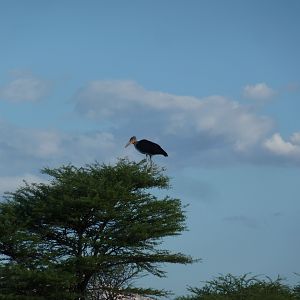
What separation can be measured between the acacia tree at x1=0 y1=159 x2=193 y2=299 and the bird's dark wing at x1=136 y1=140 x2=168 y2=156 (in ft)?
2.55

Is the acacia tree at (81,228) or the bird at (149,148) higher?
the bird at (149,148)

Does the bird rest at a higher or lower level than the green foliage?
higher

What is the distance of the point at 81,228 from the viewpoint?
88.2 ft

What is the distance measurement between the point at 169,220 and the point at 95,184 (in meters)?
3.27

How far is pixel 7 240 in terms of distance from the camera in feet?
84.1

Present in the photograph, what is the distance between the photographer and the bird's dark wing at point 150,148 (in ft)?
94.1

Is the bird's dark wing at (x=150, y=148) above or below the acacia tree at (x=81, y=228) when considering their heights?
above

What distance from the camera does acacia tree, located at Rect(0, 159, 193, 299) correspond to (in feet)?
82.5

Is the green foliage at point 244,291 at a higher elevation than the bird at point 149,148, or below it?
below

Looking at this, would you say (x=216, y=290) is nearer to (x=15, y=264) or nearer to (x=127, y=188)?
(x=127, y=188)

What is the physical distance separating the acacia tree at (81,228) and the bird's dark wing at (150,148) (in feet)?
2.55

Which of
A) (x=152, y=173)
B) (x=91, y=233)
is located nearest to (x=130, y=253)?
(x=91, y=233)

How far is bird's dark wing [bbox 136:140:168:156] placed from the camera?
94.1ft

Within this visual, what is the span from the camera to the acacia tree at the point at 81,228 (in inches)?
990
